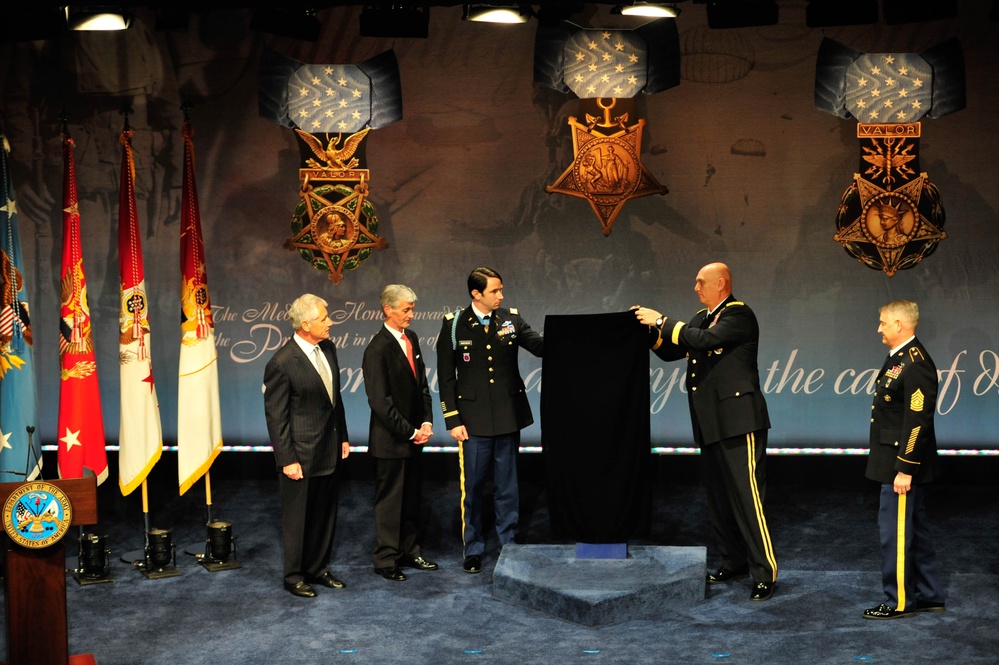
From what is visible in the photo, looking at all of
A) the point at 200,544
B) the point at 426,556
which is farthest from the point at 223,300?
the point at 426,556

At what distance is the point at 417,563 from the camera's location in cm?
600

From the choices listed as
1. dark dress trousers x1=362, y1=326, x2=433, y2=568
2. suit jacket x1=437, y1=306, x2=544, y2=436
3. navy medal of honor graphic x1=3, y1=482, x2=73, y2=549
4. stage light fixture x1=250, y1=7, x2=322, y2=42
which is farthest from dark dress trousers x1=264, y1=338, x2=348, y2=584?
stage light fixture x1=250, y1=7, x2=322, y2=42

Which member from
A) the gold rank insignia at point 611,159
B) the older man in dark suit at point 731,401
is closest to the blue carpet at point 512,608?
the older man in dark suit at point 731,401

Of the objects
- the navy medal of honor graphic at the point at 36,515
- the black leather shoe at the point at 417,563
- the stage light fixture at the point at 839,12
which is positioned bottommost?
the black leather shoe at the point at 417,563

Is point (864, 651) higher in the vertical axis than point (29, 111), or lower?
lower

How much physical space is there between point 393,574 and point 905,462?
252 cm

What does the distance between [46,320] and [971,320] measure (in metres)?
5.77

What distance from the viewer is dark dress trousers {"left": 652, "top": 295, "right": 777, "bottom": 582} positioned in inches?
213

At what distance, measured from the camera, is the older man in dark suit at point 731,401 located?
5.40 metres

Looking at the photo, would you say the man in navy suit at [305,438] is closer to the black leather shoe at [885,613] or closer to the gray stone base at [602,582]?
the gray stone base at [602,582]

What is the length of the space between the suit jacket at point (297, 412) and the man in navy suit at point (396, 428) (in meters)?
0.29

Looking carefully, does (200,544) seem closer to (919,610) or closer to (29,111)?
(29,111)

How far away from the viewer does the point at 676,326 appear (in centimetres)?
546

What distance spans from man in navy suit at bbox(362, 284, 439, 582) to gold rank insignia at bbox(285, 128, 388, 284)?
59.1 inches
